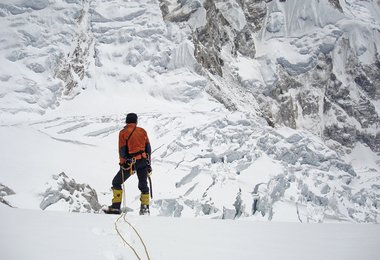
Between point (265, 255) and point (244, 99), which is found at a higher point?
point (265, 255)

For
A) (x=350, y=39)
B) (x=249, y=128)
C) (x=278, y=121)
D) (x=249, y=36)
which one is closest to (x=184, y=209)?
(x=249, y=128)

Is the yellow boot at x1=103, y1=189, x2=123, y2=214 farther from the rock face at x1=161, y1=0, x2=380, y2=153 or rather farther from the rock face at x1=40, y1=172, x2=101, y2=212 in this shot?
the rock face at x1=161, y1=0, x2=380, y2=153

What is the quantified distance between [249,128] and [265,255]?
1115 inches

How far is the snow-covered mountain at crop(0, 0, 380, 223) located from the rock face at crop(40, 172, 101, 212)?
57 mm

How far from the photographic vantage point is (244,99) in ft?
154

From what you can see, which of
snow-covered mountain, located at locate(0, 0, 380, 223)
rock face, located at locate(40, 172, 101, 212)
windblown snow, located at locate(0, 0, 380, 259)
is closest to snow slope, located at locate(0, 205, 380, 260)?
windblown snow, located at locate(0, 0, 380, 259)

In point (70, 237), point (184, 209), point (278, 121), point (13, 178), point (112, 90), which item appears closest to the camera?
point (70, 237)

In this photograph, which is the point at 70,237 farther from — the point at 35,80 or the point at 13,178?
the point at 35,80

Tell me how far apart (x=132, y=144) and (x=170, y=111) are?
86.9 ft

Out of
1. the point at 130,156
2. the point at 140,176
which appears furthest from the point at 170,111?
the point at 130,156

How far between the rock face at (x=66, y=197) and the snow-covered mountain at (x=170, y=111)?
6 centimetres

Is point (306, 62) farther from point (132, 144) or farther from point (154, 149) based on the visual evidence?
point (132, 144)

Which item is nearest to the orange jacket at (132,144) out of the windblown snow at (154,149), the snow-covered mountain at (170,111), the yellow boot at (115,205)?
the yellow boot at (115,205)

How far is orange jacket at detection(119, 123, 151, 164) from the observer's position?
5.34 metres
